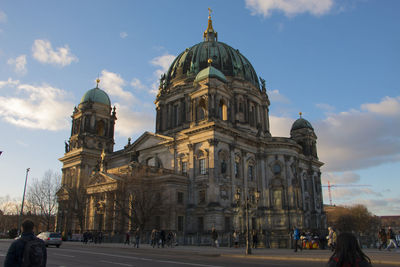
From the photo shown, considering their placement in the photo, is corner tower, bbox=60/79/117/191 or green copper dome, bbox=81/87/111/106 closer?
corner tower, bbox=60/79/117/191

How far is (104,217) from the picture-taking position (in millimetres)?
48000

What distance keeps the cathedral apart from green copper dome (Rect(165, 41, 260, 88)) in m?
0.21

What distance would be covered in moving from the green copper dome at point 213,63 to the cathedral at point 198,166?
21cm

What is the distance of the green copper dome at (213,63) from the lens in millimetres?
63062

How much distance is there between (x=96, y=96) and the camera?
68125 mm

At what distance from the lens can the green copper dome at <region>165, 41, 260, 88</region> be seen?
6306cm

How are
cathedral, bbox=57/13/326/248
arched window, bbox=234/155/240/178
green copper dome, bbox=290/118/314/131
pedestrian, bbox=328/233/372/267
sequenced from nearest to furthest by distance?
pedestrian, bbox=328/233/372/267
cathedral, bbox=57/13/326/248
arched window, bbox=234/155/240/178
green copper dome, bbox=290/118/314/131

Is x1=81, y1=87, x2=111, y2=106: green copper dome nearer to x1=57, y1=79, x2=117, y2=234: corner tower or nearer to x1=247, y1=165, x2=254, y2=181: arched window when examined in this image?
x1=57, y1=79, x2=117, y2=234: corner tower

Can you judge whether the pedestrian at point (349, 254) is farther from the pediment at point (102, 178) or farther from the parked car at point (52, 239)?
the pediment at point (102, 178)

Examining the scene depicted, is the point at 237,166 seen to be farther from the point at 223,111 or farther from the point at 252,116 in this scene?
the point at 252,116

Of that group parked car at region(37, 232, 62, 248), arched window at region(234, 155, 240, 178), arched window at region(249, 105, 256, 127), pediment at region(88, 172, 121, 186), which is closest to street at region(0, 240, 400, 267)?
parked car at region(37, 232, 62, 248)

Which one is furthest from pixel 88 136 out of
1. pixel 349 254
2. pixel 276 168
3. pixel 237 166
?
pixel 349 254

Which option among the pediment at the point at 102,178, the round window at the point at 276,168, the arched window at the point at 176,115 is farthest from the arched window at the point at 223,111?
the pediment at the point at 102,178

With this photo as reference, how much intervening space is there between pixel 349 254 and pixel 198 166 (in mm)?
43097
